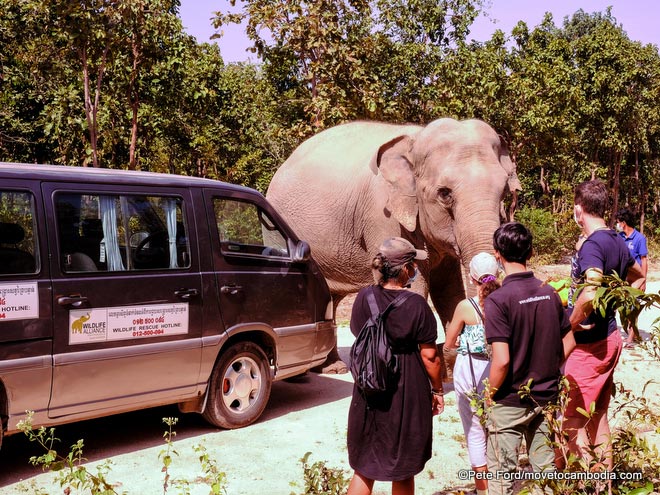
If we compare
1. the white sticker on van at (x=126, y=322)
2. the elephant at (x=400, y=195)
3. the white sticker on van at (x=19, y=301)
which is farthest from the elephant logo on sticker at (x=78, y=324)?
the elephant at (x=400, y=195)

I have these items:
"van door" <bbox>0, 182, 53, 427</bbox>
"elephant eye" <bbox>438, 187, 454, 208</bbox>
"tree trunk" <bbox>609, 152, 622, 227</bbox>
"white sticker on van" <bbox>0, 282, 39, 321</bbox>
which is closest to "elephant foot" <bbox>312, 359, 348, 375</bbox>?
"elephant eye" <bbox>438, 187, 454, 208</bbox>

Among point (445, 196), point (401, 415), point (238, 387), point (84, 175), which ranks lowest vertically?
point (238, 387)

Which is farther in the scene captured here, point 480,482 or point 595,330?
point 595,330

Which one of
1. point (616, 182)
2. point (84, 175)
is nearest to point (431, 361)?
point (84, 175)

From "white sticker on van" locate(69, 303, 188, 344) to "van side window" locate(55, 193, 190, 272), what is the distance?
1.06ft

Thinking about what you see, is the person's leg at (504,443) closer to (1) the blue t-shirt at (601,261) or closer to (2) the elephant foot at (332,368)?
(1) the blue t-shirt at (601,261)

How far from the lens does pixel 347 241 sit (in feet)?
32.1

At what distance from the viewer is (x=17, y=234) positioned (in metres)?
5.59

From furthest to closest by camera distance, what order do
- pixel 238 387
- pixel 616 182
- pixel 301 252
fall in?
pixel 616 182 < pixel 301 252 < pixel 238 387

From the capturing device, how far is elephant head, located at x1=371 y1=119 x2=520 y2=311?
311 inches

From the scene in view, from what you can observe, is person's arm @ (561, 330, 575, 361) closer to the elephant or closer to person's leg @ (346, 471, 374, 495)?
person's leg @ (346, 471, 374, 495)

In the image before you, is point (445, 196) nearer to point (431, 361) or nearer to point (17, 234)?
point (431, 361)

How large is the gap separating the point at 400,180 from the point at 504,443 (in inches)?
185

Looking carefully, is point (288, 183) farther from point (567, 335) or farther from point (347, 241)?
point (567, 335)
